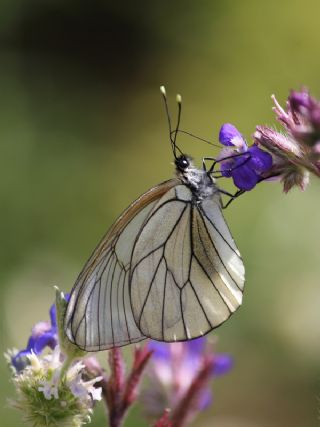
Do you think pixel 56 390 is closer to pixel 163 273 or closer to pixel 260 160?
pixel 163 273

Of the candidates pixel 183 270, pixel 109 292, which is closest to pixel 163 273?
pixel 183 270

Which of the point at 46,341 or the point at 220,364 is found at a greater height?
the point at 46,341

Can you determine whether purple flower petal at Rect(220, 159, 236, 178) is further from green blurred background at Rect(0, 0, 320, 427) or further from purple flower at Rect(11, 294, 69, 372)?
green blurred background at Rect(0, 0, 320, 427)

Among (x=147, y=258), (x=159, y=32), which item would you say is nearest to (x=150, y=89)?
(x=159, y=32)

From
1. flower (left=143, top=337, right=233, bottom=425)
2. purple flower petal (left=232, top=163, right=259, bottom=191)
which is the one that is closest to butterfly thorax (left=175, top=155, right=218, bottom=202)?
purple flower petal (left=232, top=163, right=259, bottom=191)

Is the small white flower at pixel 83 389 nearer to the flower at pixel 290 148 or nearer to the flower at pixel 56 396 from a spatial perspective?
the flower at pixel 56 396

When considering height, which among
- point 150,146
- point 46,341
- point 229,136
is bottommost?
point 46,341

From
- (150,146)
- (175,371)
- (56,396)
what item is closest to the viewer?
(56,396)
